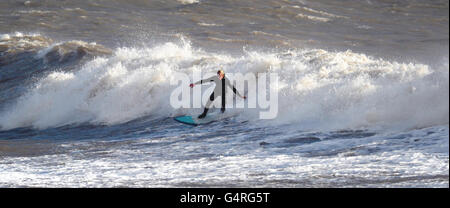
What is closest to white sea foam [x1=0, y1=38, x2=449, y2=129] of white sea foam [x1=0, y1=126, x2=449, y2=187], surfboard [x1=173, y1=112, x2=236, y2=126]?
surfboard [x1=173, y1=112, x2=236, y2=126]

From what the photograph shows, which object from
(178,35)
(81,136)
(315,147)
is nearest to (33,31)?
(178,35)

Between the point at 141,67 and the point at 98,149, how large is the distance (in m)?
6.63

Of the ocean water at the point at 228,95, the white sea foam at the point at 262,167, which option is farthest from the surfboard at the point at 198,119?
the white sea foam at the point at 262,167

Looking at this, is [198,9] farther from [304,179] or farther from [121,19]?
[304,179]

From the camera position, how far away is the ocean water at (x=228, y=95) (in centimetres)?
927
